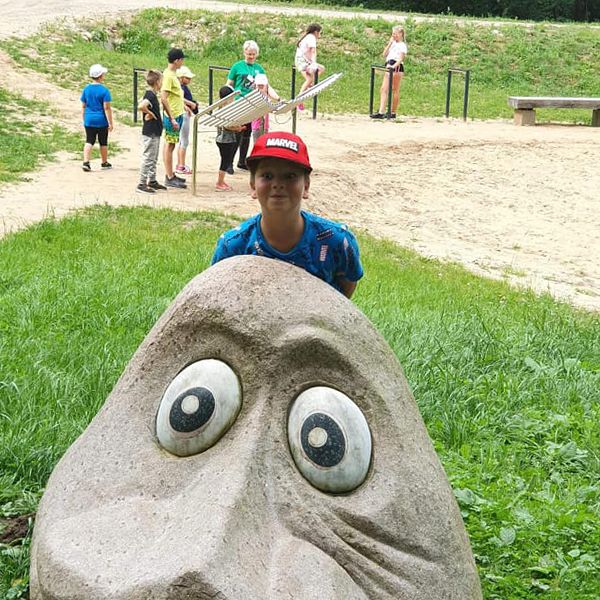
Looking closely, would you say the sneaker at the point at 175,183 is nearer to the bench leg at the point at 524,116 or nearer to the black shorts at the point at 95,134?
the black shorts at the point at 95,134

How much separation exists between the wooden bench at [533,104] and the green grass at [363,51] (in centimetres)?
81

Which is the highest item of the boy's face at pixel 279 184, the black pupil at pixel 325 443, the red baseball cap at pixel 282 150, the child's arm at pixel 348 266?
the red baseball cap at pixel 282 150

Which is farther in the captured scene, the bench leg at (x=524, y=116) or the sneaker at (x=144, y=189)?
the bench leg at (x=524, y=116)

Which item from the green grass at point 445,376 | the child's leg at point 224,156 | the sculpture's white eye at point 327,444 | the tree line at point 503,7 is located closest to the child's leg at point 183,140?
the child's leg at point 224,156

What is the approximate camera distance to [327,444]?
9.30 feet

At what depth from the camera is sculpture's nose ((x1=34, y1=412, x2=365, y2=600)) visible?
2.47 m

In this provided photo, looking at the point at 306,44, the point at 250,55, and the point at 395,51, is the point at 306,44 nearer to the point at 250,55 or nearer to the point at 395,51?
the point at 395,51

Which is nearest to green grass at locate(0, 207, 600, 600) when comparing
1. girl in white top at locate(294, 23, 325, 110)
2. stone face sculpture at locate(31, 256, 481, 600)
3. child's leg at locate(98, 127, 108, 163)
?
stone face sculpture at locate(31, 256, 481, 600)

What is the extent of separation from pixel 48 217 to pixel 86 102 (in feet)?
10.2

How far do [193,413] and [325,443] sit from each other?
37 centimetres

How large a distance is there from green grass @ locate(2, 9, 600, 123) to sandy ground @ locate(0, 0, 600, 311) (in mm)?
2191

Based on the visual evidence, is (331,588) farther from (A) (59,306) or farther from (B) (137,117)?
(B) (137,117)

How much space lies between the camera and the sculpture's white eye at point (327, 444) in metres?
2.84

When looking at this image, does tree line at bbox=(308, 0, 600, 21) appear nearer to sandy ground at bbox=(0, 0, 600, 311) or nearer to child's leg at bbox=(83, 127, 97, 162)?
sandy ground at bbox=(0, 0, 600, 311)
